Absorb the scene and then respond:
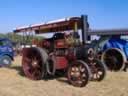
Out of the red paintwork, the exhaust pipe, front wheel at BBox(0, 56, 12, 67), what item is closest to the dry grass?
the red paintwork

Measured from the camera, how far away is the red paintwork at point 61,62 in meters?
10.2

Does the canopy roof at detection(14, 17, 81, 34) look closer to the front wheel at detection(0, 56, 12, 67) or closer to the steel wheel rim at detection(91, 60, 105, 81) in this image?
the steel wheel rim at detection(91, 60, 105, 81)

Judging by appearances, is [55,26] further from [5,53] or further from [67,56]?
[5,53]

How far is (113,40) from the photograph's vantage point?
46.5 feet

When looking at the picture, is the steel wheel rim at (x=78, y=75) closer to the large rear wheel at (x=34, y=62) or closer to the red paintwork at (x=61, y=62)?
the red paintwork at (x=61, y=62)

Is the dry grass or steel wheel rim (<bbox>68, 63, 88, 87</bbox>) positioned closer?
the dry grass

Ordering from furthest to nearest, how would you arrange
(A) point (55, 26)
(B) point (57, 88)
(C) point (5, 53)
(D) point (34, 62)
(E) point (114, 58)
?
(C) point (5, 53), (E) point (114, 58), (D) point (34, 62), (A) point (55, 26), (B) point (57, 88)

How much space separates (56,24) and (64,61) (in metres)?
1.42

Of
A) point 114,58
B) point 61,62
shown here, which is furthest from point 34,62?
point 114,58

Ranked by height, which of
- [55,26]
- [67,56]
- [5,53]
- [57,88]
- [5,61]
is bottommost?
[57,88]

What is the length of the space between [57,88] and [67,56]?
1.60 meters

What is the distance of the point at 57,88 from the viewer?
904cm

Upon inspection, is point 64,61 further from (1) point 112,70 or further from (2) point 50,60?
(1) point 112,70

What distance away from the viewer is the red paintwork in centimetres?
1023
